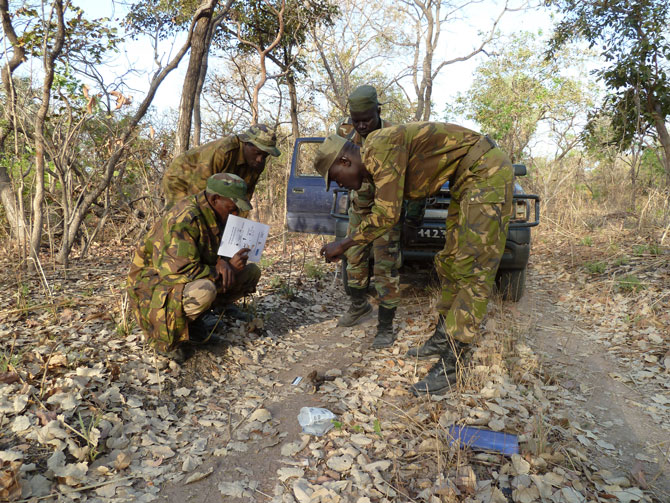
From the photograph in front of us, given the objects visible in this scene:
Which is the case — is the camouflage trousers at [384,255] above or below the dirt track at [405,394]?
above

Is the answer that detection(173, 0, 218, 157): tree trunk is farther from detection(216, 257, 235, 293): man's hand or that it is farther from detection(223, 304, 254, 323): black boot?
detection(216, 257, 235, 293): man's hand

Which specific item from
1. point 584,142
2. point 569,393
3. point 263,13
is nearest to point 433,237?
point 569,393

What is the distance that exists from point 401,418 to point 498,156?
1746mm

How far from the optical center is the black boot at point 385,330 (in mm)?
3535

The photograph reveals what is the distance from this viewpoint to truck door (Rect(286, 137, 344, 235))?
5793 millimetres

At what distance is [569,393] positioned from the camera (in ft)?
9.05

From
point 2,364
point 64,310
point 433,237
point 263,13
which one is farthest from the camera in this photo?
point 263,13

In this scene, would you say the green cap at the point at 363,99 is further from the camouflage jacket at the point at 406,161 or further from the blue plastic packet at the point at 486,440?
the blue plastic packet at the point at 486,440

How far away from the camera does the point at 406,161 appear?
261 centimetres

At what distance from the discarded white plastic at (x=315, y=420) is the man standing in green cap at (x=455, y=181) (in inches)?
24.9

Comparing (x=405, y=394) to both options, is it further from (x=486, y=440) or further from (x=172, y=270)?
(x=172, y=270)

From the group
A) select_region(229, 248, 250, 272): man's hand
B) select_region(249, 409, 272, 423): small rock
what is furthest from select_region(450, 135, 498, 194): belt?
select_region(249, 409, 272, 423): small rock

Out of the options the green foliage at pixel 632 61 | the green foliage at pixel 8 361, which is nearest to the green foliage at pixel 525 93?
the green foliage at pixel 632 61

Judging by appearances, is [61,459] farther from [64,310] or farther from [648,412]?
[648,412]
